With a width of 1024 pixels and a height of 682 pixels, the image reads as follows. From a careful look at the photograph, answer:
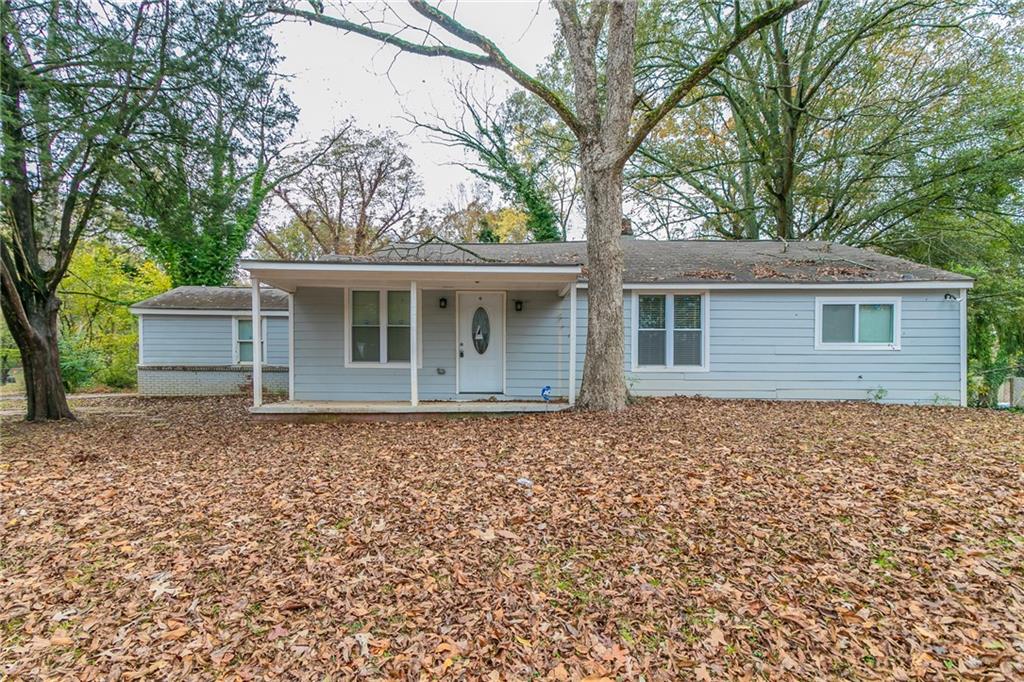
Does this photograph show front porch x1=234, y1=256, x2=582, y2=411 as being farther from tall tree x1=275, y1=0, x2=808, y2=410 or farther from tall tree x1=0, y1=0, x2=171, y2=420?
tall tree x1=0, y1=0, x2=171, y2=420

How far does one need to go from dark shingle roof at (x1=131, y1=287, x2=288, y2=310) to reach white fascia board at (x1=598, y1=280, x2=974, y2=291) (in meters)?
8.83

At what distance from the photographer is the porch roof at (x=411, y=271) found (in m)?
6.57

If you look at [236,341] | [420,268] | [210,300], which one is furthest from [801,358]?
[210,300]

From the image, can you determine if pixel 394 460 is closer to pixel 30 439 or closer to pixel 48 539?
pixel 48 539

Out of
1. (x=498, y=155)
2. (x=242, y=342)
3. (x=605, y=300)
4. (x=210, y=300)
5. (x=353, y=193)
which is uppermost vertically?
(x=353, y=193)

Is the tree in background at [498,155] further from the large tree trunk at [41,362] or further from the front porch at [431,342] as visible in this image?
the large tree trunk at [41,362]

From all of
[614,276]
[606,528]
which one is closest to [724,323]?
[614,276]

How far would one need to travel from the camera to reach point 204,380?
1206 centimetres

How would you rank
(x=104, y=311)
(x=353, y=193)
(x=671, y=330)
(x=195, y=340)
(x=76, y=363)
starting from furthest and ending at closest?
(x=353, y=193) → (x=104, y=311) → (x=76, y=363) → (x=195, y=340) → (x=671, y=330)

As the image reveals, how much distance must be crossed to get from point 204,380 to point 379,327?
6.98 m

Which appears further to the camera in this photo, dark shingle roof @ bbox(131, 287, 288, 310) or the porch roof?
dark shingle roof @ bbox(131, 287, 288, 310)

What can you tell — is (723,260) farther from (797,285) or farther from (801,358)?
(801,358)

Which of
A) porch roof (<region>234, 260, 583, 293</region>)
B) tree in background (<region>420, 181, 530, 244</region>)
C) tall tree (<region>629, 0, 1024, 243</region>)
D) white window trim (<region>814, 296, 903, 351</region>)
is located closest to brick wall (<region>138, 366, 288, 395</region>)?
porch roof (<region>234, 260, 583, 293</region>)

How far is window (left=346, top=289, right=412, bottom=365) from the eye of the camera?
829 cm
